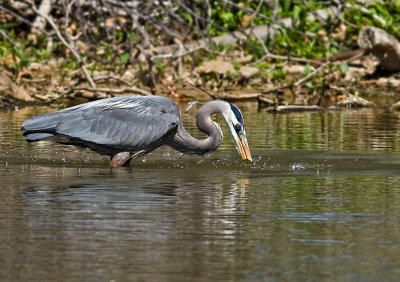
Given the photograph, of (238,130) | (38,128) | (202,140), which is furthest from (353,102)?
(38,128)

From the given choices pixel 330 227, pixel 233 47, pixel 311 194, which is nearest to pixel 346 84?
pixel 233 47

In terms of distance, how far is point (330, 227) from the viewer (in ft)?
20.5

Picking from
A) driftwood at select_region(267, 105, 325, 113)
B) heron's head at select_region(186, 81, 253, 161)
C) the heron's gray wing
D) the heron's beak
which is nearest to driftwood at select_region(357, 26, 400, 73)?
driftwood at select_region(267, 105, 325, 113)

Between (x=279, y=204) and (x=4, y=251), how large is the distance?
2327 millimetres

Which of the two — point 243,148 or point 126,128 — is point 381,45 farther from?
point 126,128

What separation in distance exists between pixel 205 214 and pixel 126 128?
3.37 m

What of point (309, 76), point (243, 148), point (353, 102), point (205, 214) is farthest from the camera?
point (309, 76)

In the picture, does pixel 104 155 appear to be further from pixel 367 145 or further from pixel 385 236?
pixel 385 236

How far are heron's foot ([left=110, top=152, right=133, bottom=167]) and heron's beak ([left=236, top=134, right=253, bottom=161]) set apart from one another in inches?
42.3

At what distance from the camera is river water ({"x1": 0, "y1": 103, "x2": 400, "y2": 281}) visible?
5.14 meters

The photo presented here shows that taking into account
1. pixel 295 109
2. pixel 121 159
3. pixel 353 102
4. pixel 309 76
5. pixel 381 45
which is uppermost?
pixel 381 45

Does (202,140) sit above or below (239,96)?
below

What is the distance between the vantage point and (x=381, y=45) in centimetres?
1733

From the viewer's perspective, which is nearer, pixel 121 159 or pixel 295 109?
pixel 121 159
